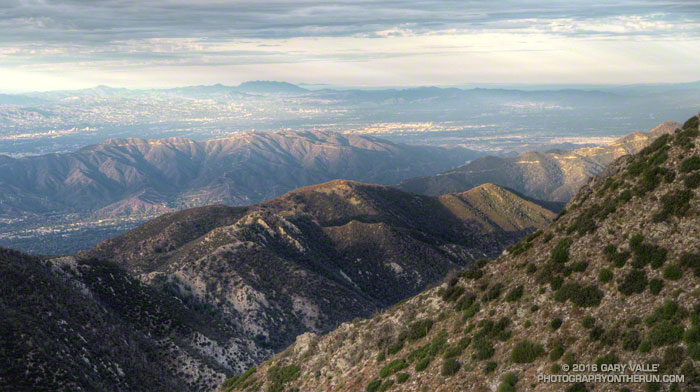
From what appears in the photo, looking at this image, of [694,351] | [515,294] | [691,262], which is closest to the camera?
[694,351]

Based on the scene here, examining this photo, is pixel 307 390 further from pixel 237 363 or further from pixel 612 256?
pixel 237 363

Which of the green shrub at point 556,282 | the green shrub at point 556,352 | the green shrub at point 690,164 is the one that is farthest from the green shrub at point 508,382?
the green shrub at point 690,164

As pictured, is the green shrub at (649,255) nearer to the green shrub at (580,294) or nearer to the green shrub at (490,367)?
the green shrub at (580,294)

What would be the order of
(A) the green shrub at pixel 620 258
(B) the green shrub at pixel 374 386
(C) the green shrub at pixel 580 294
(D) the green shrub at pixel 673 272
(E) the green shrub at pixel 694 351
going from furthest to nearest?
(B) the green shrub at pixel 374 386
(A) the green shrub at pixel 620 258
(C) the green shrub at pixel 580 294
(D) the green shrub at pixel 673 272
(E) the green shrub at pixel 694 351

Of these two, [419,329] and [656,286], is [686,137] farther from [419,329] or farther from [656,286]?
[419,329]

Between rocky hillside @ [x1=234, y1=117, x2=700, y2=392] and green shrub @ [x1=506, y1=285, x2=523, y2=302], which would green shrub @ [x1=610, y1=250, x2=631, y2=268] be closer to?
rocky hillside @ [x1=234, y1=117, x2=700, y2=392]

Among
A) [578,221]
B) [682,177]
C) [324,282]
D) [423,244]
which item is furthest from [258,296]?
[682,177]

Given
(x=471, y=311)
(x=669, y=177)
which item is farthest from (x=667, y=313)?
(x=471, y=311)
